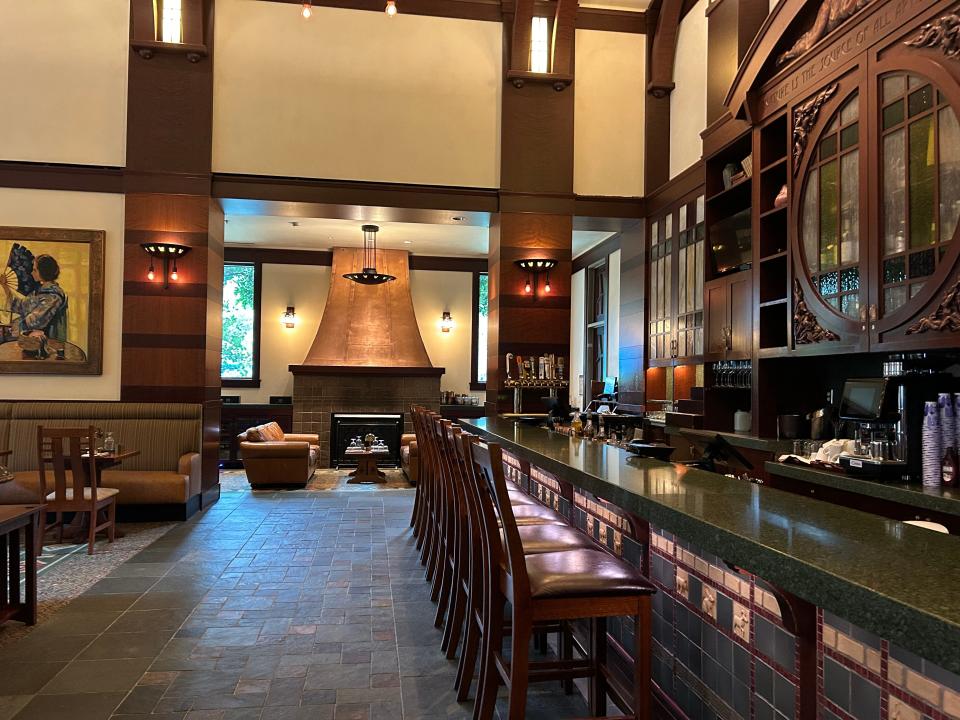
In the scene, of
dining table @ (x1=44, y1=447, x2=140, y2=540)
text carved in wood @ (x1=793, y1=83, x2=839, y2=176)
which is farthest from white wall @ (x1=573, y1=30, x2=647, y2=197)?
dining table @ (x1=44, y1=447, x2=140, y2=540)

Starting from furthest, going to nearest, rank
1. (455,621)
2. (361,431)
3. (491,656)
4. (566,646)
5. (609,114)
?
(361,431) → (609,114) → (455,621) → (566,646) → (491,656)

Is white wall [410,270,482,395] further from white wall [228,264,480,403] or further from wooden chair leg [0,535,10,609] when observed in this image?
wooden chair leg [0,535,10,609]

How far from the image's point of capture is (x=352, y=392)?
37.5ft

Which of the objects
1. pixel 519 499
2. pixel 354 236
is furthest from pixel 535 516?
pixel 354 236

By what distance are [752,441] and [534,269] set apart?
3.33m

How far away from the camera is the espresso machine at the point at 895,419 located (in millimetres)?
3264

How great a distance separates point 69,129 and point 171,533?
14.0ft

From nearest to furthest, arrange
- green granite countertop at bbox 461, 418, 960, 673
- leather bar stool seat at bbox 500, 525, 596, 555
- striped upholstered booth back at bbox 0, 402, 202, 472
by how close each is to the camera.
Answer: green granite countertop at bbox 461, 418, 960, 673, leather bar stool seat at bbox 500, 525, 596, 555, striped upholstered booth back at bbox 0, 402, 202, 472

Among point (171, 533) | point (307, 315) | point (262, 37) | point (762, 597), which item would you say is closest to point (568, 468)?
point (762, 597)

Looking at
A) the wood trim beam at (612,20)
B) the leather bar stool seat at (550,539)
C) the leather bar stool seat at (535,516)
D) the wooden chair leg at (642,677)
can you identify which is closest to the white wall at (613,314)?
the wood trim beam at (612,20)

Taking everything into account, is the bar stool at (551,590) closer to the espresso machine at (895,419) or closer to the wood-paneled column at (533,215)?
the espresso machine at (895,419)

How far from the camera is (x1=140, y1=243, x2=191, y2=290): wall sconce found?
688 cm

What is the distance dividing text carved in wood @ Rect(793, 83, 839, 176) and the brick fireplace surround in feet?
24.6

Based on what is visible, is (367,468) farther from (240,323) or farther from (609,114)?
(609,114)
